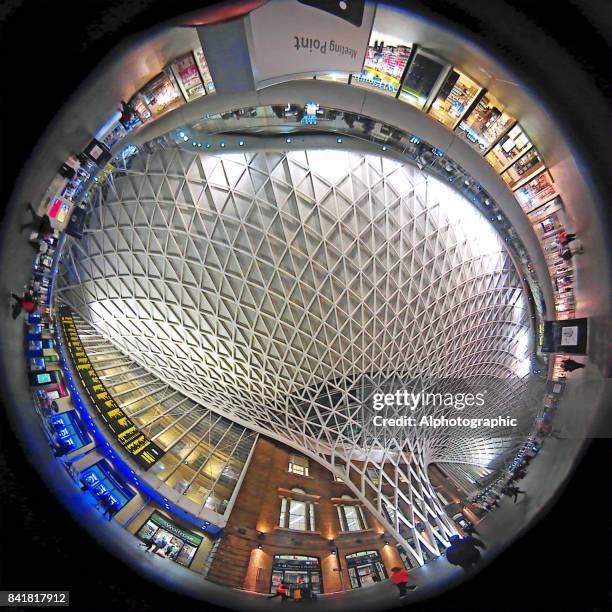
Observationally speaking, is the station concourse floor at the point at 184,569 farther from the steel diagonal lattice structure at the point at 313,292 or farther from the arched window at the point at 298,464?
the arched window at the point at 298,464

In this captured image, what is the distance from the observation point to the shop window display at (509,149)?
2.70m

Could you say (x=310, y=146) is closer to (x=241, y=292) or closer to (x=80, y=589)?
(x=241, y=292)

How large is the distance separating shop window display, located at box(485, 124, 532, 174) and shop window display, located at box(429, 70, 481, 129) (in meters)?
0.47

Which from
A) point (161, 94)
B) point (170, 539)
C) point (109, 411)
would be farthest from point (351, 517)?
point (161, 94)

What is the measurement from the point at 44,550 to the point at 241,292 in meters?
6.49

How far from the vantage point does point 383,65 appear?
2691mm

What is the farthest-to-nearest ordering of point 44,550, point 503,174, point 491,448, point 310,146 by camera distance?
point 310,146
point 491,448
point 503,174
point 44,550

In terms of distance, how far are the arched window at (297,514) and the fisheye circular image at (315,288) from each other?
0.19 feet

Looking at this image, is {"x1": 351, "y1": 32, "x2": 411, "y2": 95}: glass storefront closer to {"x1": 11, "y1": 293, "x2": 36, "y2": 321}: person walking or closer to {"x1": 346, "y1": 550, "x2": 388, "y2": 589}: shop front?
{"x1": 11, "y1": 293, "x2": 36, "y2": 321}: person walking

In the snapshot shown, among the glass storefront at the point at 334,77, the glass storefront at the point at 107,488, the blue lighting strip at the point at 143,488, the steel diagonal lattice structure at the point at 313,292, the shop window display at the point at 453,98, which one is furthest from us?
the steel diagonal lattice structure at the point at 313,292

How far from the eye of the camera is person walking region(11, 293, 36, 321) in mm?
2867

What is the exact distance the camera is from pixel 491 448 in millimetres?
4605

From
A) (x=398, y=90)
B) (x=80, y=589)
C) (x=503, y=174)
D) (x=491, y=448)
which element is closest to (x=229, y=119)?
(x=398, y=90)

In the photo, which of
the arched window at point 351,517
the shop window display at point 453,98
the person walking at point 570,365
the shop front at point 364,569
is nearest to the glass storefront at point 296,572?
the shop front at point 364,569
